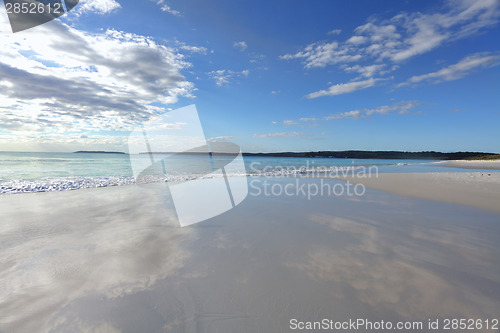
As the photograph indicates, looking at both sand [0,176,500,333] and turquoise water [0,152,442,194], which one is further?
turquoise water [0,152,442,194]

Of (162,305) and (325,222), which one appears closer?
(162,305)

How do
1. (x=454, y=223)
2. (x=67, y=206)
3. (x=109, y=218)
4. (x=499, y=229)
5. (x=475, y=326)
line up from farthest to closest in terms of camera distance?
(x=67, y=206)
(x=109, y=218)
(x=454, y=223)
(x=499, y=229)
(x=475, y=326)

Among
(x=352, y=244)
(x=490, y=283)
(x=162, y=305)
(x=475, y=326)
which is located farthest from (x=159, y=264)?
(x=490, y=283)

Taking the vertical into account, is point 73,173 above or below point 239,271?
above

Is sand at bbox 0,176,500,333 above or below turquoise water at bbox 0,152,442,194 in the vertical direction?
below

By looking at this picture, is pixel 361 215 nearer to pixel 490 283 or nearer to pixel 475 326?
pixel 490 283

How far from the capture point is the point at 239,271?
3.05 metres

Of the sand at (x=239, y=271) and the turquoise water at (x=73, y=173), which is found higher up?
the turquoise water at (x=73, y=173)

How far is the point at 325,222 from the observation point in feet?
17.4

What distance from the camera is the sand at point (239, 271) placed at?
2.21m

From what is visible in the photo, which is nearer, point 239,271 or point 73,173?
point 239,271

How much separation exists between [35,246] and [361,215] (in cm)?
770

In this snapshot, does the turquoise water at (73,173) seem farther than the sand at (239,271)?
Yes

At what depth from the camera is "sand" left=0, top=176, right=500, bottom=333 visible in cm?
221
